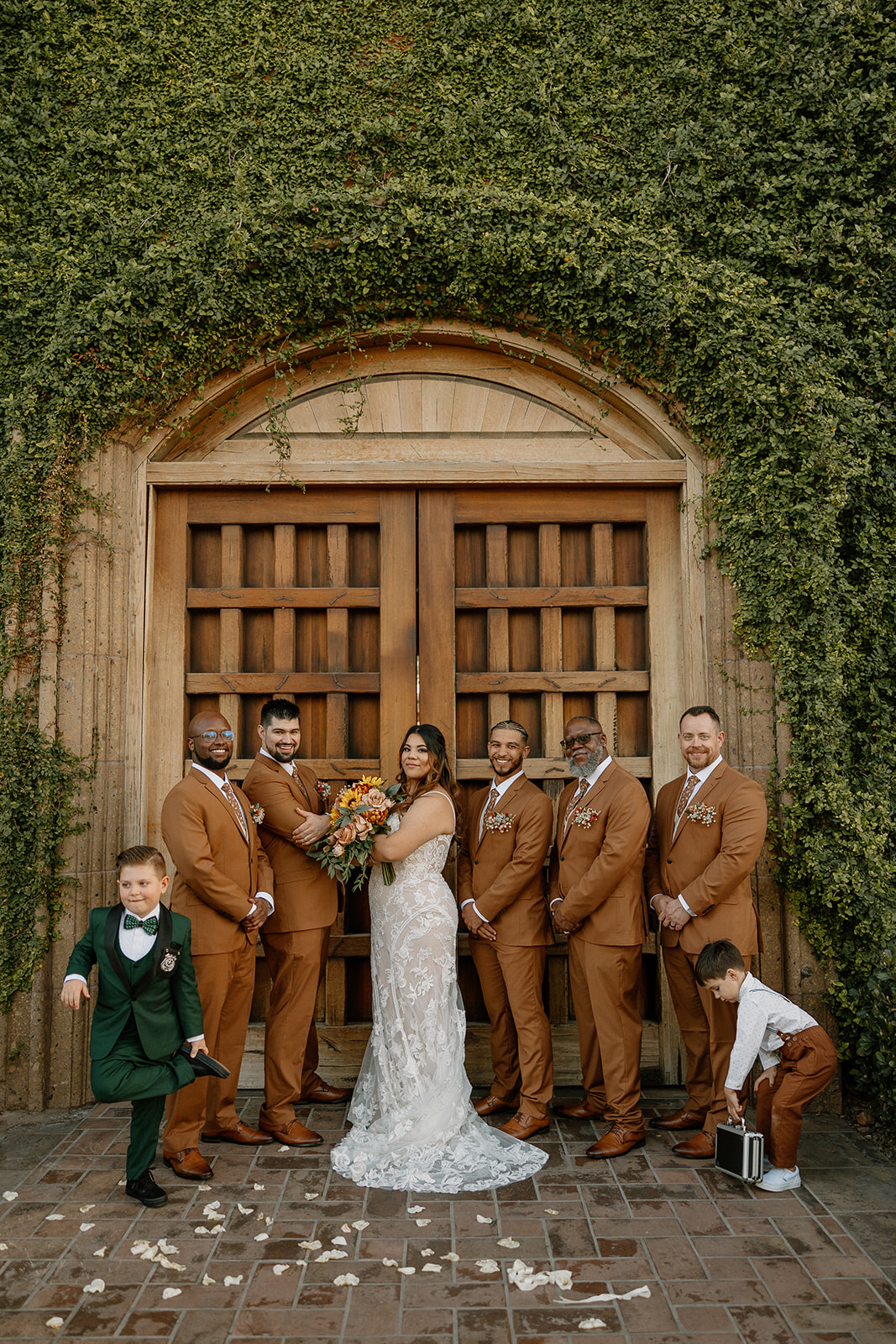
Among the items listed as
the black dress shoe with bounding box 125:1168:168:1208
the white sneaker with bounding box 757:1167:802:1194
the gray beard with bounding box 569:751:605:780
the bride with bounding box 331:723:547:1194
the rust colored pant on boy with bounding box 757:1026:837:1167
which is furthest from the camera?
the gray beard with bounding box 569:751:605:780

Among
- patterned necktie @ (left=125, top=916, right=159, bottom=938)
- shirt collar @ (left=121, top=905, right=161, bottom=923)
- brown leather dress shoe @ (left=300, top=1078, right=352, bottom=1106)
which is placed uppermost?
shirt collar @ (left=121, top=905, right=161, bottom=923)

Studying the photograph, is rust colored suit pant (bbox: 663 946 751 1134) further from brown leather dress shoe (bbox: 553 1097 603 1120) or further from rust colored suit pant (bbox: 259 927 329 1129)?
rust colored suit pant (bbox: 259 927 329 1129)

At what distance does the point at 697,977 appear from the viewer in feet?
14.2

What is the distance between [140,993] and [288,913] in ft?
3.26

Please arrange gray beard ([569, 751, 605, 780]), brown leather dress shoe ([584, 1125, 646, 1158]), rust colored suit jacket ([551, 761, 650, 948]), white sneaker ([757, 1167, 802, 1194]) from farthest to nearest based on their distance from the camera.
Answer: gray beard ([569, 751, 605, 780]), rust colored suit jacket ([551, 761, 650, 948]), brown leather dress shoe ([584, 1125, 646, 1158]), white sneaker ([757, 1167, 802, 1194])

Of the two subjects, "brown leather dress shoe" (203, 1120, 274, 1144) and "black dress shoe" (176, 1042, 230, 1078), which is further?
"brown leather dress shoe" (203, 1120, 274, 1144)

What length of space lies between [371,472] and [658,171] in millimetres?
2643

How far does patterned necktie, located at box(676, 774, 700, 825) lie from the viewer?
4.83 metres

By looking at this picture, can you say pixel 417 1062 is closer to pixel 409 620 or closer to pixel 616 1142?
pixel 616 1142

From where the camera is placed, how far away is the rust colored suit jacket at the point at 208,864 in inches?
172

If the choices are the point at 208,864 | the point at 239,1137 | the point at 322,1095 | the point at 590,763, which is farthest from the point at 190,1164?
the point at 590,763

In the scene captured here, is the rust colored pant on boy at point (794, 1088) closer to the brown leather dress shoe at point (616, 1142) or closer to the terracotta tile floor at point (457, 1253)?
the terracotta tile floor at point (457, 1253)

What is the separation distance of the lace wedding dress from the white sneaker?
103 cm

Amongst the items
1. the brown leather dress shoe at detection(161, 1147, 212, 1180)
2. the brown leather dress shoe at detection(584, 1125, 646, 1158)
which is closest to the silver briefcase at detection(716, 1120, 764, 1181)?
the brown leather dress shoe at detection(584, 1125, 646, 1158)
